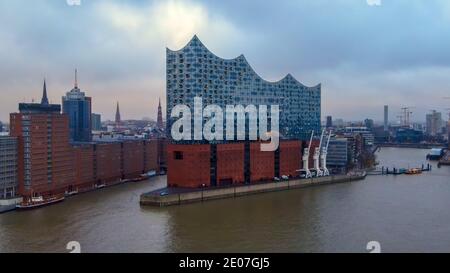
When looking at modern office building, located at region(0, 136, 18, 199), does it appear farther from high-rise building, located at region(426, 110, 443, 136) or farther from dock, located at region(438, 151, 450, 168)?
high-rise building, located at region(426, 110, 443, 136)

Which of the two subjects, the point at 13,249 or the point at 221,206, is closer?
the point at 13,249

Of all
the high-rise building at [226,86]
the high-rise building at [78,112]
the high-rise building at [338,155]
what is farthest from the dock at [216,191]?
the high-rise building at [78,112]

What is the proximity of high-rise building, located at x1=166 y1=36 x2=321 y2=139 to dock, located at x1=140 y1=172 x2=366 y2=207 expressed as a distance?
65.9 inches

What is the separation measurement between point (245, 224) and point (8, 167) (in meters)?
5.46

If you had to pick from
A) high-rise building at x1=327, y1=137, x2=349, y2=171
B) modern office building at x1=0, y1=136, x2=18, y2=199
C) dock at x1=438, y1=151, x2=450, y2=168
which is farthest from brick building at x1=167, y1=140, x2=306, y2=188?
dock at x1=438, y1=151, x2=450, y2=168

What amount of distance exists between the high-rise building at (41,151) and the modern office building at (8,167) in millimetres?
124

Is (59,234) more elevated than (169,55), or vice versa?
(169,55)

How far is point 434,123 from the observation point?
5050 centimetres

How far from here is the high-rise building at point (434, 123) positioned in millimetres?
50469
